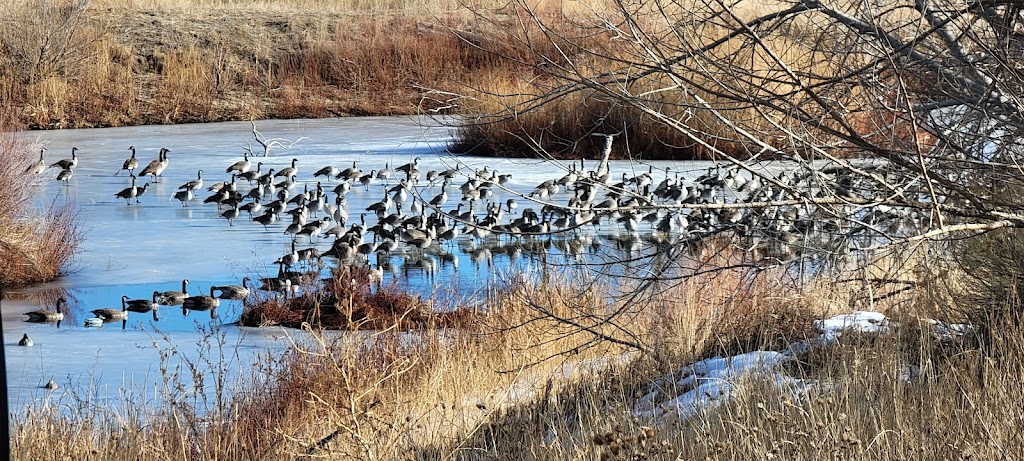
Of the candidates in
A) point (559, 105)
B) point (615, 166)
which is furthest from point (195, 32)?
point (615, 166)

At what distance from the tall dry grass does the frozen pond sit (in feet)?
0.73

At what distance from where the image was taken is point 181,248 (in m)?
11.9

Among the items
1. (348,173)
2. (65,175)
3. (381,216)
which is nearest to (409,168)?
(348,173)

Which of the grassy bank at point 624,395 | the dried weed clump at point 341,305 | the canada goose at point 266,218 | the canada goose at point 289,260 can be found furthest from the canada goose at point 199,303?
the canada goose at point 266,218

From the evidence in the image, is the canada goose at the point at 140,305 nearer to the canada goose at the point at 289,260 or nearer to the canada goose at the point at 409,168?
the canada goose at the point at 289,260

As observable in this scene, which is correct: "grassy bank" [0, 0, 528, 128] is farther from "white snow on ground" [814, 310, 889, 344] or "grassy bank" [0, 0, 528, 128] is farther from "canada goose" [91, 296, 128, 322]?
"white snow on ground" [814, 310, 889, 344]

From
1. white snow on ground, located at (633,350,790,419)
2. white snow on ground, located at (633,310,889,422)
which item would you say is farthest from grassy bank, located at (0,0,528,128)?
white snow on ground, located at (633,350,790,419)

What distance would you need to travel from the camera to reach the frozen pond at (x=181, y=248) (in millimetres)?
7637

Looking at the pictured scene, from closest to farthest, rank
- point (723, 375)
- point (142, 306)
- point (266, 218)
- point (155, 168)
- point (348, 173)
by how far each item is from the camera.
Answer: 1. point (723, 375)
2. point (142, 306)
3. point (266, 218)
4. point (348, 173)
5. point (155, 168)

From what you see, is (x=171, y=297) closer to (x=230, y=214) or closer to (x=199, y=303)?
(x=199, y=303)

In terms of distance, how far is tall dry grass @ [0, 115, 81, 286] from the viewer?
10.2 m

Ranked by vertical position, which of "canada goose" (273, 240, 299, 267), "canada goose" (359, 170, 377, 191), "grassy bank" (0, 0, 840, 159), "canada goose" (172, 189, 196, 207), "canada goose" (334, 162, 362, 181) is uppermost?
"grassy bank" (0, 0, 840, 159)

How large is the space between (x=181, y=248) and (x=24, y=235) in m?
1.61

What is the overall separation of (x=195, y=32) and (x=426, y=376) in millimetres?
28078
